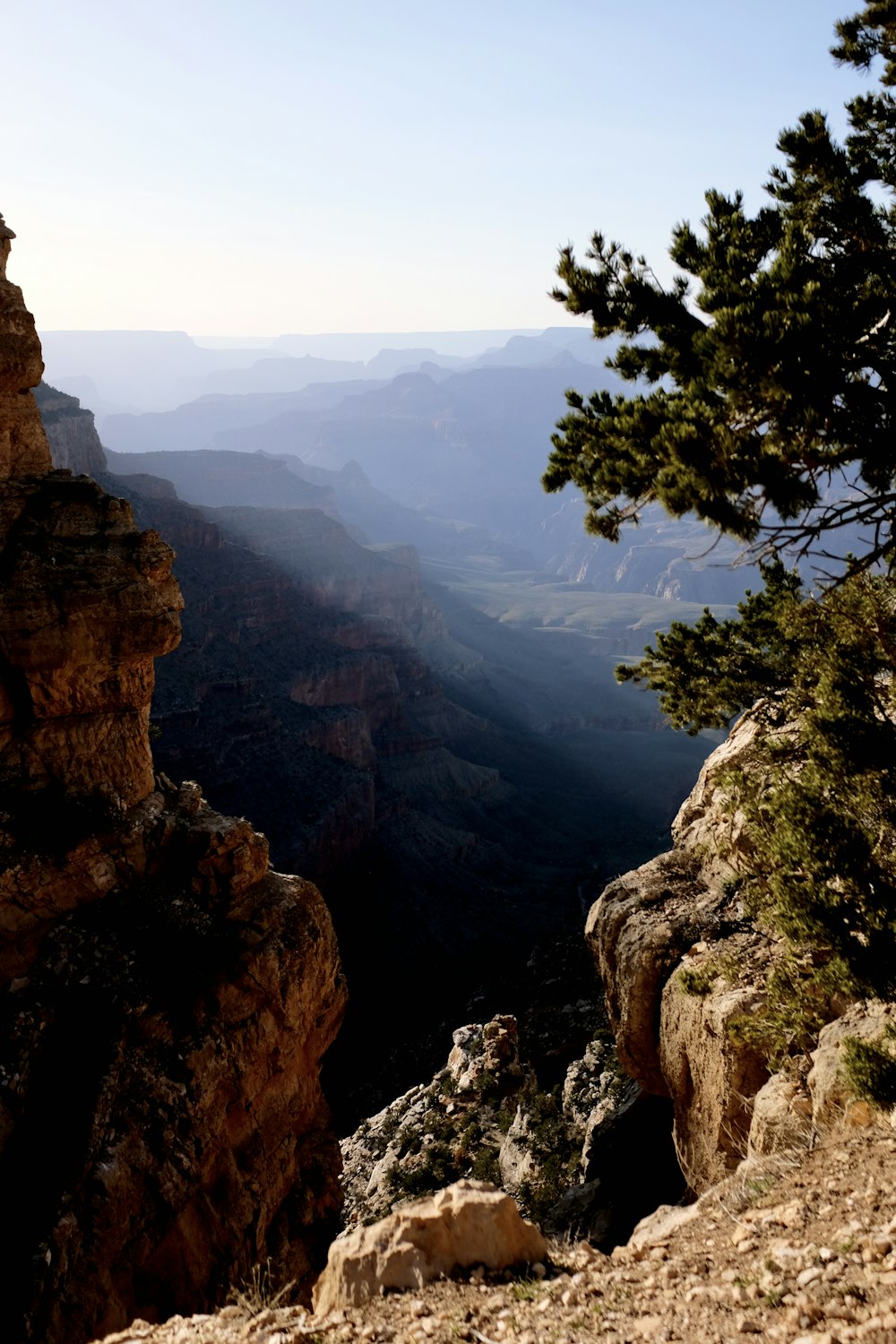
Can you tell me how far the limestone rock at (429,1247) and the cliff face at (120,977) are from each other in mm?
A: 6346

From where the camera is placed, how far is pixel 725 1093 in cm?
1222

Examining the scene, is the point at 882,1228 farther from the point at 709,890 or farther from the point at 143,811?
the point at 143,811

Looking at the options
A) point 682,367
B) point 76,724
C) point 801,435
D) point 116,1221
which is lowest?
point 116,1221

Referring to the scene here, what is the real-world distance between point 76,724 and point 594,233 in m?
12.3

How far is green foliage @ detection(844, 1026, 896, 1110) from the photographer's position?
7805 mm

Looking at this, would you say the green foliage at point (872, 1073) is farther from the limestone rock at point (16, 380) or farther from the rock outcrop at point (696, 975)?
the limestone rock at point (16, 380)

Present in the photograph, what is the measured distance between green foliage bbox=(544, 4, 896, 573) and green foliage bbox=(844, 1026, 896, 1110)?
14.9 feet

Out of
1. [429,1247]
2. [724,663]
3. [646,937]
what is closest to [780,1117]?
[429,1247]

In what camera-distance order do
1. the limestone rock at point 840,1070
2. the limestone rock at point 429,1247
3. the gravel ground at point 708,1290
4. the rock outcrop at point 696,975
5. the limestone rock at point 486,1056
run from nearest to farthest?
the gravel ground at point 708,1290
the limestone rock at point 429,1247
the limestone rock at point 840,1070
the rock outcrop at point 696,975
the limestone rock at point 486,1056

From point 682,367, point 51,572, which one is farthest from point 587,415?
point 51,572

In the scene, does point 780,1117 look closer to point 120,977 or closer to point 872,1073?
point 872,1073

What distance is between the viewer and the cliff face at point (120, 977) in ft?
41.2

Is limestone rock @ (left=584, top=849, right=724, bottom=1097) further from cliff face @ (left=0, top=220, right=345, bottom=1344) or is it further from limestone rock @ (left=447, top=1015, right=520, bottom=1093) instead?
limestone rock @ (left=447, top=1015, right=520, bottom=1093)

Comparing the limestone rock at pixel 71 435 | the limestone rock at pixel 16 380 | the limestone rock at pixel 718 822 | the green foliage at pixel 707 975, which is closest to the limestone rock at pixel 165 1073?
the limestone rock at pixel 16 380
